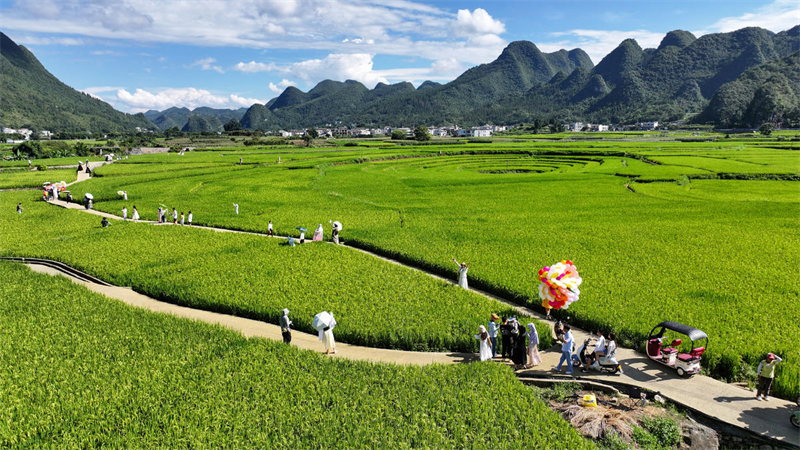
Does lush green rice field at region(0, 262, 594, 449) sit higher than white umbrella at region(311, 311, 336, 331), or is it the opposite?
white umbrella at region(311, 311, 336, 331)

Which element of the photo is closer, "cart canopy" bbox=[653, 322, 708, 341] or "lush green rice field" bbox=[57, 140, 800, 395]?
"cart canopy" bbox=[653, 322, 708, 341]

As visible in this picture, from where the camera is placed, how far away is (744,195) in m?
43.6

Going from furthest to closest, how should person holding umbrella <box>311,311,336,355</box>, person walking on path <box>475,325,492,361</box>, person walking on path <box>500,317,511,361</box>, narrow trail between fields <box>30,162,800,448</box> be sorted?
person holding umbrella <box>311,311,336,355</box>
person walking on path <box>500,317,511,361</box>
person walking on path <box>475,325,492,361</box>
narrow trail between fields <box>30,162,800,448</box>

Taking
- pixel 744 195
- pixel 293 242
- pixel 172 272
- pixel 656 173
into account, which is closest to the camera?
pixel 172 272

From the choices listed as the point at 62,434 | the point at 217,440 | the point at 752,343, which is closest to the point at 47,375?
the point at 62,434

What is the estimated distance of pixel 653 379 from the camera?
12.6 metres

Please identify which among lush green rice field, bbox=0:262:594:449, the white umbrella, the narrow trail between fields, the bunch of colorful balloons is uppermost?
the bunch of colorful balloons

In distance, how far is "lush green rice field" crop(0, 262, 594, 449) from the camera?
10102mm

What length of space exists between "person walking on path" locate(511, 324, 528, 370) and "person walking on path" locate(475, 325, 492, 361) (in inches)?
35.5

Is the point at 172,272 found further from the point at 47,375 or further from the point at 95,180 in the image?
the point at 95,180

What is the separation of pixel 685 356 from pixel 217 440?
14.5 meters

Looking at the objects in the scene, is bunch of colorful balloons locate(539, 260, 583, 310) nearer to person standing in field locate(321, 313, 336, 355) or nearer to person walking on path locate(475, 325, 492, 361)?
person walking on path locate(475, 325, 492, 361)

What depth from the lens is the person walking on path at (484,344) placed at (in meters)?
13.8

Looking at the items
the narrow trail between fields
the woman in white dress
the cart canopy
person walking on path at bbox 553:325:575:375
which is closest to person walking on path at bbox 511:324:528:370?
the woman in white dress
